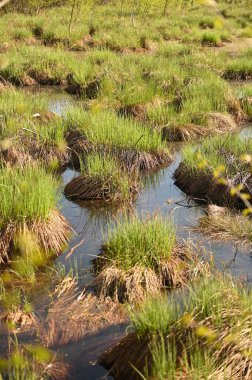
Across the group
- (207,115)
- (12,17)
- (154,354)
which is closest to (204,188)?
(207,115)

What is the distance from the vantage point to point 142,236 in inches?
186

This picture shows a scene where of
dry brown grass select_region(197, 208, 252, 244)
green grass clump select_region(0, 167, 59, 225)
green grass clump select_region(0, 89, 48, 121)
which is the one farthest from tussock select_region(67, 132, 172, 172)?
green grass clump select_region(0, 167, 59, 225)

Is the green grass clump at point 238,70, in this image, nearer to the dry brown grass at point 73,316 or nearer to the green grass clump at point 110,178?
the green grass clump at point 110,178

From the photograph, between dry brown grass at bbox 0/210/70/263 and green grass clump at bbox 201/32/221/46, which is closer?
dry brown grass at bbox 0/210/70/263

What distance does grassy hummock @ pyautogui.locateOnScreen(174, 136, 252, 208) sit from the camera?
253 inches

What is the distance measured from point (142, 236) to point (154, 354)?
155cm

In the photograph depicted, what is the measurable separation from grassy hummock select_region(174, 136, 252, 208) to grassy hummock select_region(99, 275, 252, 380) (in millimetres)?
2730

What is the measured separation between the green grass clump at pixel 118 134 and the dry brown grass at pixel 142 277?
105 inches

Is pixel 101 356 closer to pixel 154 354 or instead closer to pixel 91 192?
pixel 154 354

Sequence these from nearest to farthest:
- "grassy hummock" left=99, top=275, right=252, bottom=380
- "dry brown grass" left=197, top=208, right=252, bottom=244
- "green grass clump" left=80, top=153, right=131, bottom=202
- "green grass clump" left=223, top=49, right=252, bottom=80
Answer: "grassy hummock" left=99, top=275, right=252, bottom=380 < "dry brown grass" left=197, top=208, right=252, bottom=244 < "green grass clump" left=80, top=153, right=131, bottom=202 < "green grass clump" left=223, top=49, right=252, bottom=80

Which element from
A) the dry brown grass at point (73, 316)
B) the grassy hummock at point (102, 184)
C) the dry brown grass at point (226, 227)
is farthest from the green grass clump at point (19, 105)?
the dry brown grass at point (73, 316)

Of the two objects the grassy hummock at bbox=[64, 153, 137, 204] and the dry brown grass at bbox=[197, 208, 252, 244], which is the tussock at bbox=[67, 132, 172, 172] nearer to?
the grassy hummock at bbox=[64, 153, 137, 204]

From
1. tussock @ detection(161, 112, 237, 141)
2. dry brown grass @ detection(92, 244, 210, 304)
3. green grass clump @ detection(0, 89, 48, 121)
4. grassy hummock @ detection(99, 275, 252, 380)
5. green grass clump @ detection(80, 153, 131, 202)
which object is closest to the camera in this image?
grassy hummock @ detection(99, 275, 252, 380)

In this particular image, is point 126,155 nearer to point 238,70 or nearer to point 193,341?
point 193,341
